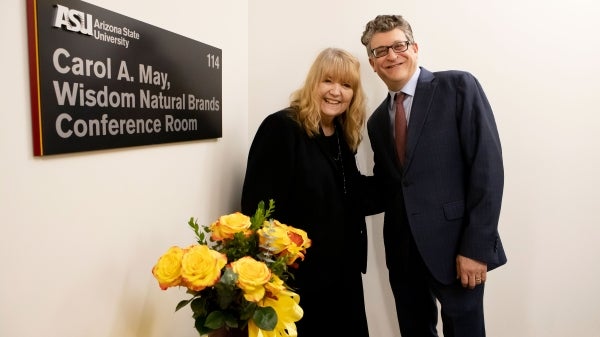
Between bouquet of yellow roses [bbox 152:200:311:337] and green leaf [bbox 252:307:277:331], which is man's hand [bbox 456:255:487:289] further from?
green leaf [bbox 252:307:277:331]

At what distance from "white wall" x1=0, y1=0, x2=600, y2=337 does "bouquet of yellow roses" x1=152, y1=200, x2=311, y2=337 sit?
283 mm

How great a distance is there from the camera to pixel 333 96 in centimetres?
169

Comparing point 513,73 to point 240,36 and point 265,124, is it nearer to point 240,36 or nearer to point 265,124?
point 265,124

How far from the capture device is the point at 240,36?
6.36ft

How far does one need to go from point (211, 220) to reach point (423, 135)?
3.10ft

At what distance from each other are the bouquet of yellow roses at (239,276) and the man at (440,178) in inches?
25.2

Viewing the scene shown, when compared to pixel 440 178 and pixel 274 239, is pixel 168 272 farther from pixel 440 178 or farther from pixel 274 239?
pixel 440 178

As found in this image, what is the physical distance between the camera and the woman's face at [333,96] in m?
1.68

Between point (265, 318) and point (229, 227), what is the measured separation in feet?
0.87

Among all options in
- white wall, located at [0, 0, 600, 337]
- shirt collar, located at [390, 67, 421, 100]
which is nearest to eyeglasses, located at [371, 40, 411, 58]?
shirt collar, located at [390, 67, 421, 100]

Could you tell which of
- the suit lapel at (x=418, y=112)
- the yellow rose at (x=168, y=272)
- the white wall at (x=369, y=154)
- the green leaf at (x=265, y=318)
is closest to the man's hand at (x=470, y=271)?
the suit lapel at (x=418, y=112)

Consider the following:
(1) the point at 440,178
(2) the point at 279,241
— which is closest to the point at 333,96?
(1) the point at 440,178

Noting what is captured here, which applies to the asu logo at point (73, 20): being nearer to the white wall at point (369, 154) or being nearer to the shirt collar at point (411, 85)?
the white wall at point (369, 154)

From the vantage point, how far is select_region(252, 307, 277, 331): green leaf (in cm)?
99
